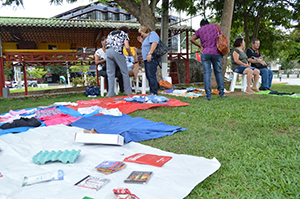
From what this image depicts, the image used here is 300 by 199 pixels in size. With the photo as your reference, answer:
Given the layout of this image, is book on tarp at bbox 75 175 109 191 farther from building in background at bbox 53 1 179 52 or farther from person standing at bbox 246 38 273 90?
building in background at bbox 53 1 179 52

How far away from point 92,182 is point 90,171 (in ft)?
0.84

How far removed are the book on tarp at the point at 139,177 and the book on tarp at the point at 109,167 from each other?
152 millimetres

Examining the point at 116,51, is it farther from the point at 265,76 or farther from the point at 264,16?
the point at 264,16

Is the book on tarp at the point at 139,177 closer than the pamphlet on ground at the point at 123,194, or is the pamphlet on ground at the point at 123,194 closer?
the pamphlet on ground at the point at 123,194

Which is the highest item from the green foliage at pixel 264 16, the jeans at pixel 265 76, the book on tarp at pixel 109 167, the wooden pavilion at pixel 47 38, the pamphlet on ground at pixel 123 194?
the green foliage at pixel 264 16

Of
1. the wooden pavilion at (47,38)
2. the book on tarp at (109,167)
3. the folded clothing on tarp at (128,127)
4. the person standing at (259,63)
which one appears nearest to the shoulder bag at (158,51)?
the folded clothing on tarp at (128,127)

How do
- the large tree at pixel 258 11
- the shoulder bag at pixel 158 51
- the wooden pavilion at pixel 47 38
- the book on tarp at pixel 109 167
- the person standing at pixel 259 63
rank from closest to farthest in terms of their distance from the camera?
the book on tarp at pixel 109 167 → the shoulder bag at pixel 158 51 → the person standing at pixel 259 63 → the wooden pavilion at pixel 47 38 → the large tree at pixel 258 11

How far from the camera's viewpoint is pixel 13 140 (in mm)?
2684

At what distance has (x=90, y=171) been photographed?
1.84 metres

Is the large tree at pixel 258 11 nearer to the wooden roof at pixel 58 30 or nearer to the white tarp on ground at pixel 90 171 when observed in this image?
the wooden roof at pixel 58 30

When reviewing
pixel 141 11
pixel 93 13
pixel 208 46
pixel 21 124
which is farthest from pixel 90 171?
pixel 93 13

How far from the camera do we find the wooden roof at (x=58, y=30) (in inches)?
385

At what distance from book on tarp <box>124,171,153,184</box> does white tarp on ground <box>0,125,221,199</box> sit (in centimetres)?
3

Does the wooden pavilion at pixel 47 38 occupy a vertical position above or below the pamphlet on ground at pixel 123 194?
above
